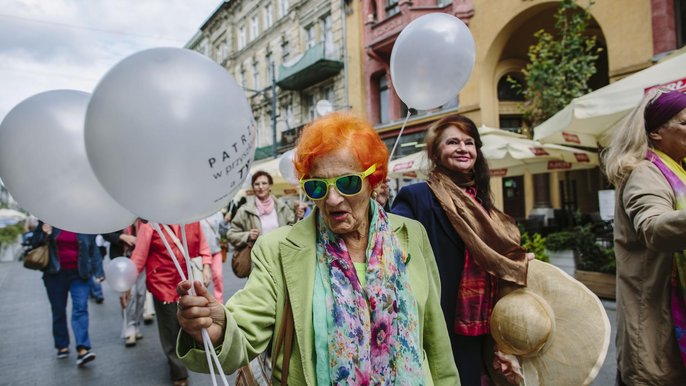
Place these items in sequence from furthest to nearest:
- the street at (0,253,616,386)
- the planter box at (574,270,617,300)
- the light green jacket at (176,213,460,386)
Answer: the planter box at (574,270,617,300) < the street at (0,253,616,386) < the light green jacket at (176,213,460,386)

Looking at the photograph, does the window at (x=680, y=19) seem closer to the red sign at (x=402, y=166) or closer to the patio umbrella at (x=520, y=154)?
the patio umbrella at (x=520, y=154)

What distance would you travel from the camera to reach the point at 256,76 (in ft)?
90.7

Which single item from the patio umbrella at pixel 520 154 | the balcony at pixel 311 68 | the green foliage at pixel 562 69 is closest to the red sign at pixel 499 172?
the patio umbrella at pixel 520 154

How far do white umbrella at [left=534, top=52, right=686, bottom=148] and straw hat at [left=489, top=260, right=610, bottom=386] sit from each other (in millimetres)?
2624

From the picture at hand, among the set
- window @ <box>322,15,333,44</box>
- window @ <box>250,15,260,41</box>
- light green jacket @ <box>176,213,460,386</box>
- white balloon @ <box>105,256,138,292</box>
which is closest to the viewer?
light green jacket @ <box>176,213,460,386</box>

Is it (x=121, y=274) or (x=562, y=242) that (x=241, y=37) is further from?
(x=121, y=274)

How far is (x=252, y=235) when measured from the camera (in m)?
4.61

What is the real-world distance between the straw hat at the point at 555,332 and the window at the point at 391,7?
1567cm

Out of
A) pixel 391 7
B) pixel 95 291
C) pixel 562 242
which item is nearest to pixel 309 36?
pixel 391 7

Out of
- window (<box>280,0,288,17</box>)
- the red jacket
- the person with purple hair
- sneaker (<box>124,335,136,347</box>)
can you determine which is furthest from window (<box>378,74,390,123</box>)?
the person with purple hair

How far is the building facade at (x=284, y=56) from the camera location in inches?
758

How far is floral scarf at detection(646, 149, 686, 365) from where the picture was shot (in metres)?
1.68

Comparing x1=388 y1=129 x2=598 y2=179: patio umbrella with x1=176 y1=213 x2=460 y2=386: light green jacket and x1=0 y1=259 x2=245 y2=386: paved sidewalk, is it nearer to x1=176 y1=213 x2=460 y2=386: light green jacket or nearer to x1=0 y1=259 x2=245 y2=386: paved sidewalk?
x1=0 y1=259 x2=245 y2=386: paved sidewalk

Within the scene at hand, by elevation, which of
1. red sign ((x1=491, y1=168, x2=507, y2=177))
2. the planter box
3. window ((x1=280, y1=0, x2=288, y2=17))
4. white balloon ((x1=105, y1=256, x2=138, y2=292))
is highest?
window ((x1=280, y1=0, x2=288, y2=17))
